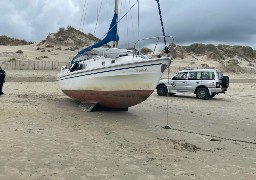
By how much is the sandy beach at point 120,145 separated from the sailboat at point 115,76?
633 millimetres

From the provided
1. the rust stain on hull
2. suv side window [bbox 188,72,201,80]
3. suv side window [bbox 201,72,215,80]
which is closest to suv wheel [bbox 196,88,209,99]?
suv side window [bbox 201,72,215,80]

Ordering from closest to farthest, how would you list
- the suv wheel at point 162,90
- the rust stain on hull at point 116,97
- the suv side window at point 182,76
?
the rust stain on hull at point 116,97 → the suv side window at point 182,76 → the suv wheel at point 162,90

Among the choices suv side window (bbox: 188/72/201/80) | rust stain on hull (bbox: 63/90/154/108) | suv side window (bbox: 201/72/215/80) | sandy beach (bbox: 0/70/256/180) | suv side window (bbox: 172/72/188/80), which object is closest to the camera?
sandy beach (bbox: 0/70/256/180)

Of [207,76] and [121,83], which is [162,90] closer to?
[207,76]

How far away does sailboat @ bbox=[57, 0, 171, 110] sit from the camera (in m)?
12.9

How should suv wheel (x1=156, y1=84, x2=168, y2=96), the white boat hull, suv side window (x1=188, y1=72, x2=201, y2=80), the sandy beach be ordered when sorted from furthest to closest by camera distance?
suv wheel (x1=156, y1=84, x2=168, y2=96) → suv side window (x1=188, y1=72, x2=201, y2=80) → the white boat hull → the sandy beach

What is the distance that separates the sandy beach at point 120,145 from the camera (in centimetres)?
682

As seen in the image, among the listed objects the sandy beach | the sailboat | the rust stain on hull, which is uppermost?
the sailboat

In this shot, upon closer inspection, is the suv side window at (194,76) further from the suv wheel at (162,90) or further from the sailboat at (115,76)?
the sailboat at (115,76)

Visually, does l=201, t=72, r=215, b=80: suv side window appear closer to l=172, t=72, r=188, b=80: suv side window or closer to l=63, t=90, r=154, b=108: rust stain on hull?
l=172, t=72, r=188, b=80: suv side window

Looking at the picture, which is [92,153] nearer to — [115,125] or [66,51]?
[115,125]

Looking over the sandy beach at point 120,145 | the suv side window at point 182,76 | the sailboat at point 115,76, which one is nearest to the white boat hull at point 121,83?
the sailboat at point 115,76

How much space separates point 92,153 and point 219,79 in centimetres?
1568

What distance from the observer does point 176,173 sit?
6.89 metres
